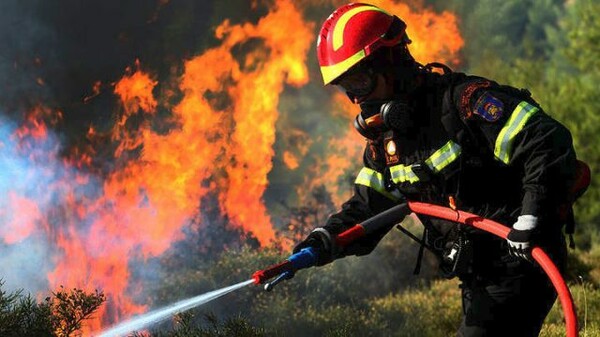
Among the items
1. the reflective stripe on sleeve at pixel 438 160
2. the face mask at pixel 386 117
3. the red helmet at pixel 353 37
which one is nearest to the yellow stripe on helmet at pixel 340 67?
the red helmet at pixel 353 37

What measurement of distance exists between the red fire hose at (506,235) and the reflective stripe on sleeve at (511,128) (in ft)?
0.98

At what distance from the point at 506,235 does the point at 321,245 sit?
3.07 feet

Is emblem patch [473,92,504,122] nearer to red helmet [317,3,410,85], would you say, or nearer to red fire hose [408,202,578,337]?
red fire hose [408,202,578,337]

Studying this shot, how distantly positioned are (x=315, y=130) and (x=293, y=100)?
3.92 feet

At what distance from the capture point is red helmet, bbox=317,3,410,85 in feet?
12.2

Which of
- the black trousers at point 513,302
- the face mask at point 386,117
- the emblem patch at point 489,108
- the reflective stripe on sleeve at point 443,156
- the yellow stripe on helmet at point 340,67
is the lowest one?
the black trousers at point 513,302

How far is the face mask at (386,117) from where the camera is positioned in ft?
11.8

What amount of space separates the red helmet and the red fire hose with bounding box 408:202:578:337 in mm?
772

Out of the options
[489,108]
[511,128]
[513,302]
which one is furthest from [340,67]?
[513,302]

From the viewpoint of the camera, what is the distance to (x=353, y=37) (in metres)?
3.73

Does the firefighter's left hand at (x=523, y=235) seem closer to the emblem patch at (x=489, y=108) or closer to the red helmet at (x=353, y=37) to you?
the emblem patch at (x=489, y=108)

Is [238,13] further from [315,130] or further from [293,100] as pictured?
[315,130]

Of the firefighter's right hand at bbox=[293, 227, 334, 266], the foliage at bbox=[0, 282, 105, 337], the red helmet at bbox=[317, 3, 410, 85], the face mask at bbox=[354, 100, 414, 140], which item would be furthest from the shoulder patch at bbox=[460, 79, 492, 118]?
the foliage at bbox=[0, 282, 105, 337]

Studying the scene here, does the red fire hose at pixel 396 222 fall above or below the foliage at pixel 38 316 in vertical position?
below
